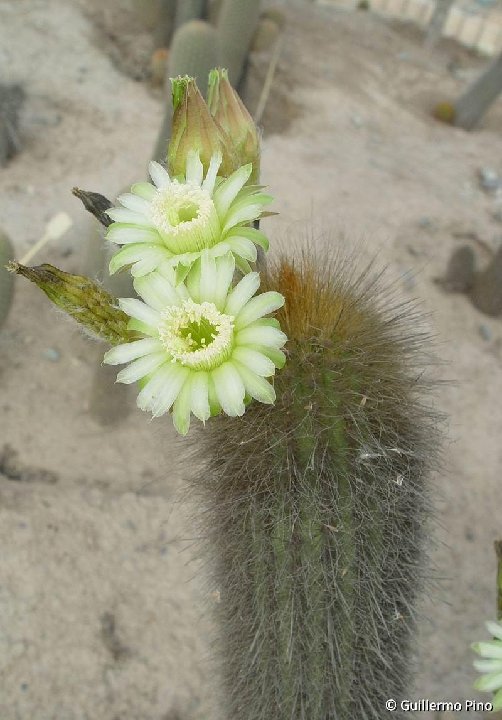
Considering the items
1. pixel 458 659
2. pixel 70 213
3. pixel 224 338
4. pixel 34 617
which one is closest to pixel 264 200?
pixel 224 338

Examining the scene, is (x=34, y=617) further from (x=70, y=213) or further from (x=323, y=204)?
(x=323, y=204)

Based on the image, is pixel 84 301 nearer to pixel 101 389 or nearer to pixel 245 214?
pixel 245 214

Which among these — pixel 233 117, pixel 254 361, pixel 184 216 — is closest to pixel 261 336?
pixel 254 361

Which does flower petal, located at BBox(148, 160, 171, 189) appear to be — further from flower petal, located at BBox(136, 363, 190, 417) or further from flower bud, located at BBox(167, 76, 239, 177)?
flower petal, located at BBox(136, 363, 190, 417)

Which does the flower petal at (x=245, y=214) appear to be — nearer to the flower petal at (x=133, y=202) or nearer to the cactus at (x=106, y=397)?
the flower petal at (x=133, y=202)

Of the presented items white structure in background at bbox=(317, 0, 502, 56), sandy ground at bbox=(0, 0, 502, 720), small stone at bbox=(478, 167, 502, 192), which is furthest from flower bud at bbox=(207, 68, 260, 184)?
white structure in background at bbox=(317, 0, 502, 56)

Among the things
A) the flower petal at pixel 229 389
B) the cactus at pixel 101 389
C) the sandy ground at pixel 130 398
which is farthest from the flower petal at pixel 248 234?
the cactus at pixel 101 389
